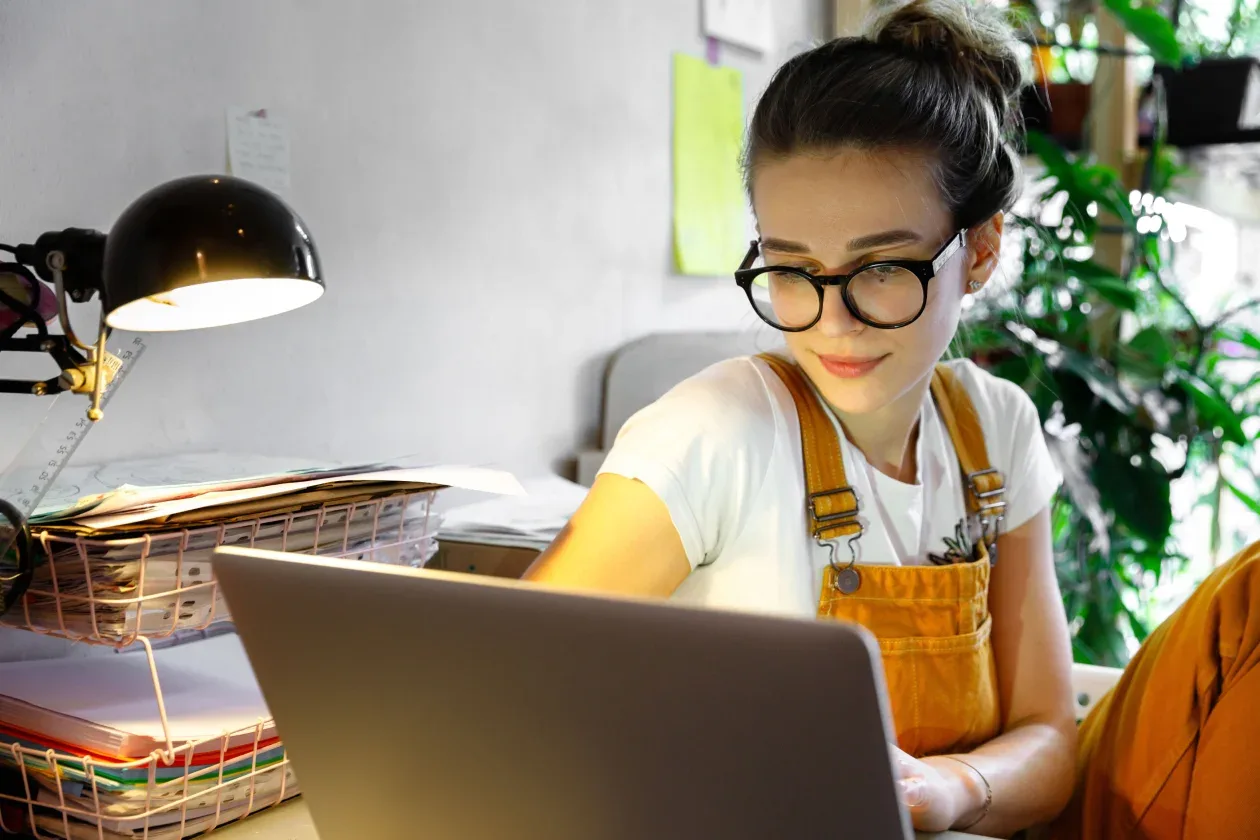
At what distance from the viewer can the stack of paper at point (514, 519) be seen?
119 centimetres

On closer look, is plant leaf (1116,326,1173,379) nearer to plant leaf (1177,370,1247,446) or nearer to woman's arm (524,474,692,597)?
plant leaf (1177,370,1247,446)

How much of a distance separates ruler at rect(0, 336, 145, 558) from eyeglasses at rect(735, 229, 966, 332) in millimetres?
523

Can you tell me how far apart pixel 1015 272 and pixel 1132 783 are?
143 centimetres

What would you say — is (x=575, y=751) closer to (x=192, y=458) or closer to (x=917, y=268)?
(x=917, y=268)

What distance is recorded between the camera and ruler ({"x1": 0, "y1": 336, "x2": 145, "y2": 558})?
2.52ft

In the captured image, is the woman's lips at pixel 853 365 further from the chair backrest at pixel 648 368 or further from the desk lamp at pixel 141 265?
the chair backrest at pixel 648 368

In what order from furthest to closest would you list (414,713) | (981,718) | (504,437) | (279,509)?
(504,437)
(981,718)
(279,509)
(414,713)

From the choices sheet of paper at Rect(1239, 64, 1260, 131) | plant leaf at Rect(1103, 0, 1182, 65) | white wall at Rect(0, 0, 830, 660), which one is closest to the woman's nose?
white wall at Rect(0, 0, 830, 660)

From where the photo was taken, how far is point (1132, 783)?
899 mm

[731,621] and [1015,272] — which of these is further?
[1015,272]

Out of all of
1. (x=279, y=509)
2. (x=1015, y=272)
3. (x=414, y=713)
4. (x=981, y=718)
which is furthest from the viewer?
(x=1015, y=272)

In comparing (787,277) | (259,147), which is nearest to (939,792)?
(787,277)

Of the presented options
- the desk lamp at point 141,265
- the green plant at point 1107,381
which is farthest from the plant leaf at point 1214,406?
the desk lamp at point 141,265

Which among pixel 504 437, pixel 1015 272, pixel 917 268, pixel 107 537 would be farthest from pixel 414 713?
pixel 1015 272
